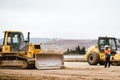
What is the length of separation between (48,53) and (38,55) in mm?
1020

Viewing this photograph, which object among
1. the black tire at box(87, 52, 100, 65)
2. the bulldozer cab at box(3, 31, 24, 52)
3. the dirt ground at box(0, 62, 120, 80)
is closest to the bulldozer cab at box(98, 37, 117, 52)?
the black tire at box(87, 52, 100, 65)

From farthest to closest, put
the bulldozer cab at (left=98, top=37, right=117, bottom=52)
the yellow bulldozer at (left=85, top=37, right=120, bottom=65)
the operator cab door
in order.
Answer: the bulldozer cab at (left=98, top=37, right=117, bottom=52)
the yellow bulldozer at (left=85, top=37, right=120, bottom=65)
the operator cab door

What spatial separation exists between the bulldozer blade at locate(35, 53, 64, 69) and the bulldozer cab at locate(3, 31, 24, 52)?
82.5 inches

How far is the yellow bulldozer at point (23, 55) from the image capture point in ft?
100

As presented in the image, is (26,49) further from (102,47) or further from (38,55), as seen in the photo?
(102,47)

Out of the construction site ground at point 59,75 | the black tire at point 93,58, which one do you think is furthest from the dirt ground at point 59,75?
the black tire at point 93,58

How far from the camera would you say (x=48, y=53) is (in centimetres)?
3128

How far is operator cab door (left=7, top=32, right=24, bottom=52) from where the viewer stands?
104 ft

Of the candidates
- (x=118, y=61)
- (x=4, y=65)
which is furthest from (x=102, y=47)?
(x=4, y=65)

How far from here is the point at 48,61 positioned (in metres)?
31.0

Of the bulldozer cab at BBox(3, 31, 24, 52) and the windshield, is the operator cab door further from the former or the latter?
the windshield

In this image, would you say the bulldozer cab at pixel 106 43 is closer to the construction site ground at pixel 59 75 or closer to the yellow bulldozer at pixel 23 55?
the yellow bulldozer at pixel 23 55

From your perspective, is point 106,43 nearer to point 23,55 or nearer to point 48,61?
point 48,61

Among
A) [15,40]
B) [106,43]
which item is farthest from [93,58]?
[15,40]
